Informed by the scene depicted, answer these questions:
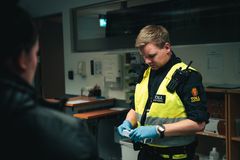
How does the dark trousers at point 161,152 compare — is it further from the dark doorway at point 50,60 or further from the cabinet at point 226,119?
the dark doorway at point 50,60

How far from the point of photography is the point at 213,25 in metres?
2.77

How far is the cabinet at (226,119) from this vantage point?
2.35 meters

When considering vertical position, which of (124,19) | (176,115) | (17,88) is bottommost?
(176,115)

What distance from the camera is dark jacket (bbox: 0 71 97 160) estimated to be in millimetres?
668

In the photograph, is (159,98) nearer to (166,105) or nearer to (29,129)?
(166,105)

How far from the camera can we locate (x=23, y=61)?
0.72m

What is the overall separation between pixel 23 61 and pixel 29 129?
0.16 m

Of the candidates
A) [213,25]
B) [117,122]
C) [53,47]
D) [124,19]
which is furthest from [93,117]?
[53,47]

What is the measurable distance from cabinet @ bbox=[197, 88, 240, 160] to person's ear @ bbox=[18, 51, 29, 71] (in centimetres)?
186

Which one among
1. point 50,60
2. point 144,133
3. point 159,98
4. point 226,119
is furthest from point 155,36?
point 50,60

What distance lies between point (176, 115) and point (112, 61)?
201 centimetres

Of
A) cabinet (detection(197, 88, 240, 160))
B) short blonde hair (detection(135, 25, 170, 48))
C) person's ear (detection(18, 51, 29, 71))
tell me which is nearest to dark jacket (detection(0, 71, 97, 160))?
person's ear (detection(18, 51, 29, 71))

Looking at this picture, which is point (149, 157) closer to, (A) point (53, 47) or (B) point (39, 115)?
(B) point (39, 115)

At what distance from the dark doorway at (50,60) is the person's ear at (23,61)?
14.0 feet
